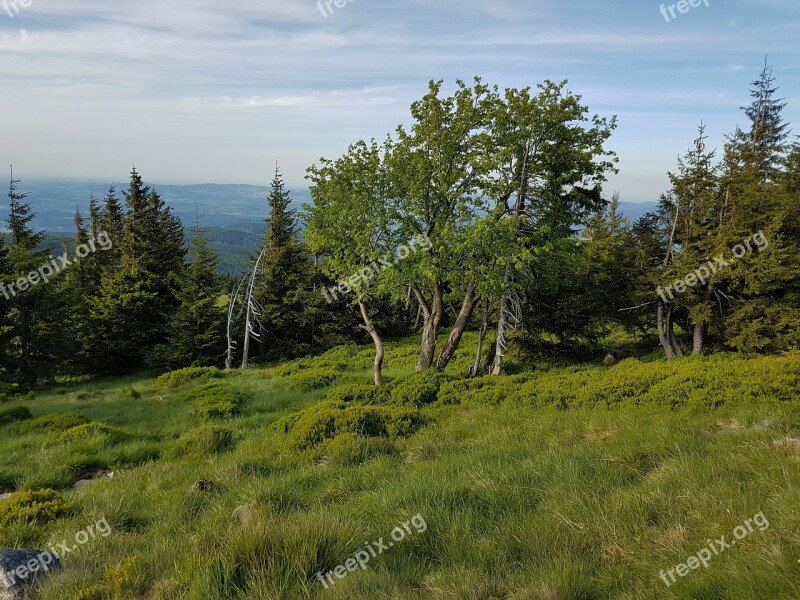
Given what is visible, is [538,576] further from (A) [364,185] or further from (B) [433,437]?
(A) [364,185]

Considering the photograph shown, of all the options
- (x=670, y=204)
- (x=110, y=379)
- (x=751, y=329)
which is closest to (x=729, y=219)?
(x=670, y=204)

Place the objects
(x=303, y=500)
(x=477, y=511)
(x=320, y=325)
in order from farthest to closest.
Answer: (x=320, y=325)
(x=303, y=500)
(x=477, y=511)

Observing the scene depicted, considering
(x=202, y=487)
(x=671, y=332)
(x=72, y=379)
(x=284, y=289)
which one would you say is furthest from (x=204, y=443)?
(x=72, y=379)

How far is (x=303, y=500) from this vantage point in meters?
6.42

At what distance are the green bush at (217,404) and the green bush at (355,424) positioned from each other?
19.0ft

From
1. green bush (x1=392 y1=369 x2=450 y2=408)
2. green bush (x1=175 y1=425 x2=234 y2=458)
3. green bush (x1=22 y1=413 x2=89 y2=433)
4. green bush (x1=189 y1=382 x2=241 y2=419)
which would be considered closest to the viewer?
green bush (x1=175 y1=425 x2=234 y2=458)

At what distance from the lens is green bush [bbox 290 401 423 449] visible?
413 inches

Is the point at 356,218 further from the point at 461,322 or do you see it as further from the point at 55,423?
the point at 55,423

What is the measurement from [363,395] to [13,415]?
12.4 meters

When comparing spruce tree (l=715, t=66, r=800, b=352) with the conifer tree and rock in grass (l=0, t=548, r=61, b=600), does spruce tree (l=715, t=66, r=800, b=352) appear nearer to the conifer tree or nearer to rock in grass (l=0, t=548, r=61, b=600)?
rock in grass (l=0, t=548, r=61, b=600)

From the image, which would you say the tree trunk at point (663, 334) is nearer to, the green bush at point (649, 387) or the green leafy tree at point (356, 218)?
the green bush at point (649, 387)

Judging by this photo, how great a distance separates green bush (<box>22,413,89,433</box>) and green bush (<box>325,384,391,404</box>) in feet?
25.8

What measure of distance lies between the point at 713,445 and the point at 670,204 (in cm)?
1822

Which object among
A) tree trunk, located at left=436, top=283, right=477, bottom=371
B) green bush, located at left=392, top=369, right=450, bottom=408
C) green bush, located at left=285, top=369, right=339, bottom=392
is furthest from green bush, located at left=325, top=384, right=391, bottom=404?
green bush, located at left=285, top=369, right=339, bottom=392
